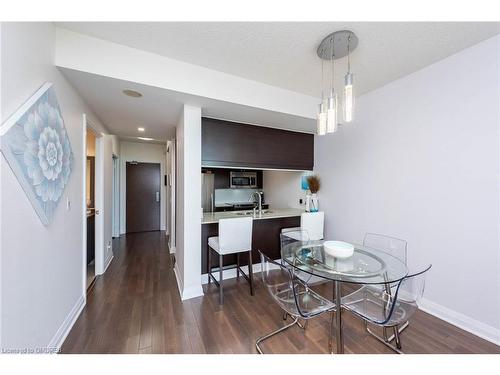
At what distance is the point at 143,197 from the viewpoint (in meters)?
5.48

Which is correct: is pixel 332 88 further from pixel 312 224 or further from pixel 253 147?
pixel 312 224

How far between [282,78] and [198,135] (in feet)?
4.02

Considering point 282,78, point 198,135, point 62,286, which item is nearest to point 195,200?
point 198,135

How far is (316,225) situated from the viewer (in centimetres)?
293

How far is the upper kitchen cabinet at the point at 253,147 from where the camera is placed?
2.77m

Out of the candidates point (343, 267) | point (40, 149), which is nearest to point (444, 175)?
point (343, 267)

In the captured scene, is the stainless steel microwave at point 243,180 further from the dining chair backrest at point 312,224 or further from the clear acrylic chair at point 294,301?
the clear acrylic chair at point 294,301

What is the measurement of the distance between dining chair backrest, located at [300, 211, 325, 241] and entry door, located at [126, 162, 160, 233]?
4.46 metres

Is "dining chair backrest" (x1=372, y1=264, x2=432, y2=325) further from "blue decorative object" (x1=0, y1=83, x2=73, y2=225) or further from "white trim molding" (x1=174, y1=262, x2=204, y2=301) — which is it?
"blue decorative object" (x1=0, y1=83, x2=73, y2=225)

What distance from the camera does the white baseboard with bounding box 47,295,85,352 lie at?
1.54m

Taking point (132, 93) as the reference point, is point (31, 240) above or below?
below

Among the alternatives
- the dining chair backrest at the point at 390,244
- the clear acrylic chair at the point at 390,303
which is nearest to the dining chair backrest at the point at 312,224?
the dining chair backrest at the point at 390,244

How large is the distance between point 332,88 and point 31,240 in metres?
2.36
